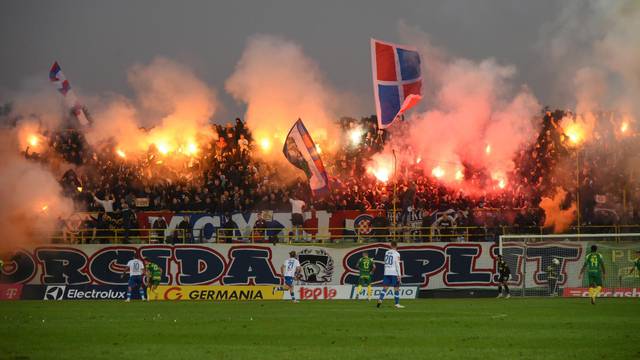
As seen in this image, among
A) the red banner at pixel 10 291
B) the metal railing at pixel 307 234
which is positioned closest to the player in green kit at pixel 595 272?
the metal railing at pixel 307 234

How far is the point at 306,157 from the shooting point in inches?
1738

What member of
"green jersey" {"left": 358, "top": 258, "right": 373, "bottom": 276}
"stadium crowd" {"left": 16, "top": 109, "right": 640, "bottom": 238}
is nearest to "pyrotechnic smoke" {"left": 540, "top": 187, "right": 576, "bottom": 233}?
"stadium crowd" {"left": 16, "top": 109, "right": 640, "bottom": 238}

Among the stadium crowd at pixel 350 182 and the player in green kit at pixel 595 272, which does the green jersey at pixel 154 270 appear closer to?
the stadium crowd at pixel 350 182

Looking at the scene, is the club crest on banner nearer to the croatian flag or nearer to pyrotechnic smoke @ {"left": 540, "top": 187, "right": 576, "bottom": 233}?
the croatian flag

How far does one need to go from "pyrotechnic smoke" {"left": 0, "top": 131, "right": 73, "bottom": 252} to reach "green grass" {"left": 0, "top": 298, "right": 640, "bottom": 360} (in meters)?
14.6

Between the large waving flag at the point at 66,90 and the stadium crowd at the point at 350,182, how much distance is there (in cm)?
206

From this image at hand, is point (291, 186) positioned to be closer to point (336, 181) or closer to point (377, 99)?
point (336, 181)

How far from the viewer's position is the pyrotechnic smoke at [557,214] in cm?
4362

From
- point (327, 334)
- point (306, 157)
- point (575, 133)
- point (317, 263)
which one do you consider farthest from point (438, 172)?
point (327, 334)

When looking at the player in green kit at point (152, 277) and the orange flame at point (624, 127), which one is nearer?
the orange flame at point (624, 127)

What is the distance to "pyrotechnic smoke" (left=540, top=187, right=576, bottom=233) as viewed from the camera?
43625 mm

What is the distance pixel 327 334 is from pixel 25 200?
2769 centimetres

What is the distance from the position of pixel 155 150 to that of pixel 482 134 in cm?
1874

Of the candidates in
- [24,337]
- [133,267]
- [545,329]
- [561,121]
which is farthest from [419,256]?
[24,337]
